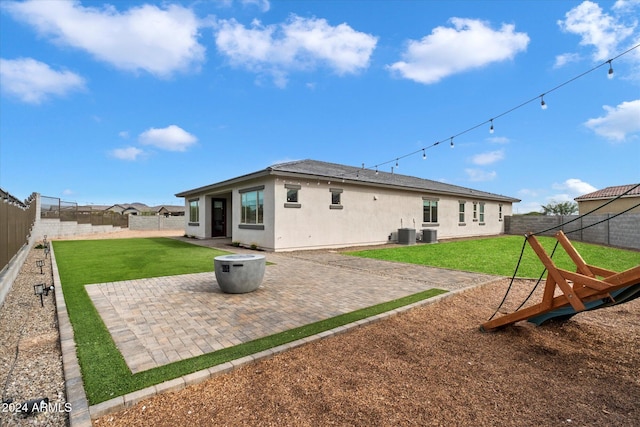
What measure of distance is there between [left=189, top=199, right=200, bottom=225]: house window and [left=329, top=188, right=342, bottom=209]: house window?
379 inches

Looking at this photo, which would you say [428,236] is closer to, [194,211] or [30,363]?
[194,211]

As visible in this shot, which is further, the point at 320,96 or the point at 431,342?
the point at 320,96

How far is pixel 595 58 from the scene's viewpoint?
6562 millimetres

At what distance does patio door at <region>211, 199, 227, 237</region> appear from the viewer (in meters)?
19.0

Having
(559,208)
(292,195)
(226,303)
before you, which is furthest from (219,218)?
(559,208)

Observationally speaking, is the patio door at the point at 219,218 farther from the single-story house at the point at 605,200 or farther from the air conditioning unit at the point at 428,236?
the single-story house at the point at 605,200

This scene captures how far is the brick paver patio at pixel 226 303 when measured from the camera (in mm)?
3523

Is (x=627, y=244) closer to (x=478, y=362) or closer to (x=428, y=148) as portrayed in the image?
(x=428, y=148)

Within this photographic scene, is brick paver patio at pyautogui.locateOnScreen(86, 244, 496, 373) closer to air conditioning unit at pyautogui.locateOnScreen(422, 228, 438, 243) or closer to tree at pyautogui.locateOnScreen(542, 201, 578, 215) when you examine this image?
air conditioning unit at pyautogui.locateOnScreen(422, 228, 438, 243)

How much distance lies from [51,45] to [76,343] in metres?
9.77

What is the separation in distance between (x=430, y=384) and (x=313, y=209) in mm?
11182

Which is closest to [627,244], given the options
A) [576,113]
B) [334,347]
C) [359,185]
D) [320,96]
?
[576,113]

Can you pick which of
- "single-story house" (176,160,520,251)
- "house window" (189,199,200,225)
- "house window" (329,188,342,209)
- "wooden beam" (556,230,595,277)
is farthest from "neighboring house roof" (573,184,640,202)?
"house window" (189,199,200,225)

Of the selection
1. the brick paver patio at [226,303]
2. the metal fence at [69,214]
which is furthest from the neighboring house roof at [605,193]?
the metal fence at [69,214]
